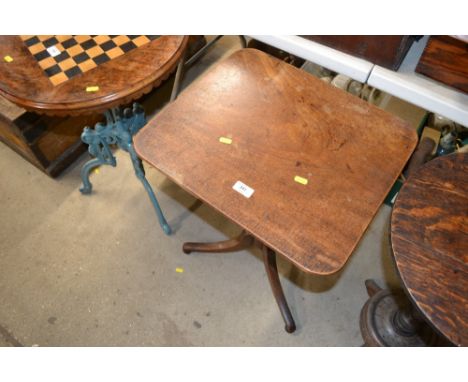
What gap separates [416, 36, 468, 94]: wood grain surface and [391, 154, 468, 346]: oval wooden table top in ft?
1.14

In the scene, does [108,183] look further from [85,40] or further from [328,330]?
[328,330]

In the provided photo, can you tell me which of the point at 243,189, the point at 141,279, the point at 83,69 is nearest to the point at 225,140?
the point at 243,189

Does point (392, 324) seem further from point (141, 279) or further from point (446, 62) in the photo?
point (141, 279)

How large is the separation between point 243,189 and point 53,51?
85 cm

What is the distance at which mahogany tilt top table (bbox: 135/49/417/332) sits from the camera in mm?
913

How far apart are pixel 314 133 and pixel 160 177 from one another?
105 centimetres

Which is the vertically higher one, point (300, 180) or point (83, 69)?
point (83, 69)

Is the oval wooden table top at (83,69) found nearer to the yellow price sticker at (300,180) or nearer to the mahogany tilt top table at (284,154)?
the mahogany tilt top table at (284,154)

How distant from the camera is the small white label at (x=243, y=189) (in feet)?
3.16

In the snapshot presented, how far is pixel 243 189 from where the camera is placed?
971mm

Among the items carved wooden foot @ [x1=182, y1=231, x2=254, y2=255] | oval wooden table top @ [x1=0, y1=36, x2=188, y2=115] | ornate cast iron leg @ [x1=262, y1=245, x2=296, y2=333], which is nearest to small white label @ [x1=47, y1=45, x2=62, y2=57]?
oval wooden table top @ [x1=0, y1=36, x2=188, y2=115]

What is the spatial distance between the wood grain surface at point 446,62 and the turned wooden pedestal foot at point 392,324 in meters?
0.78

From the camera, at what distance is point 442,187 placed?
0.92 metres
